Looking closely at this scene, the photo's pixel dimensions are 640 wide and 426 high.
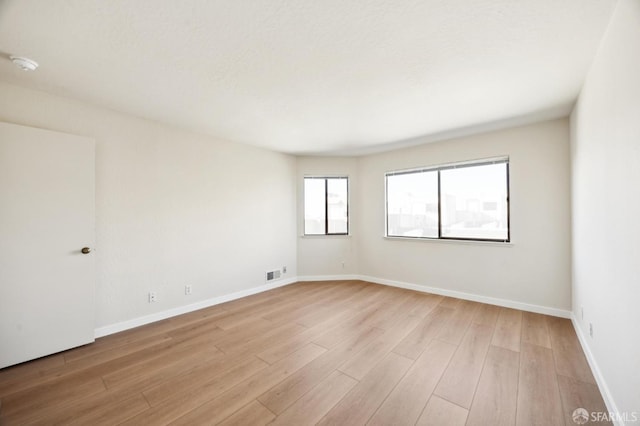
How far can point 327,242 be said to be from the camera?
4.94m

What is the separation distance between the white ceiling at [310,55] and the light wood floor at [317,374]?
8.27ft

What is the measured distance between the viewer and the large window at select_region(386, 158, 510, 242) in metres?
3.54

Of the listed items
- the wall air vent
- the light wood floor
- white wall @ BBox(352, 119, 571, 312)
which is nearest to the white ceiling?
white wall @ BBox(352, 119, 571, 312)

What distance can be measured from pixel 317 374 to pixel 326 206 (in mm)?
3357

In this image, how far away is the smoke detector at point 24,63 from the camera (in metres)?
1.86

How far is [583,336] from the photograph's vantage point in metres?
2.38

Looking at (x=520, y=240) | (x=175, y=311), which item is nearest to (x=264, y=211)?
(x=175, y=311)

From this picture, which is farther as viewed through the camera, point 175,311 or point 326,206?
point 326,206

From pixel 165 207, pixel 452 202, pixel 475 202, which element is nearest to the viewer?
pixel 165 207

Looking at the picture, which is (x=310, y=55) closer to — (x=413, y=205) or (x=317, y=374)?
(x=317, y=374)

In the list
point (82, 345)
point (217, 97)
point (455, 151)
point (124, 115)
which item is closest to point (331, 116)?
point (217, 97)

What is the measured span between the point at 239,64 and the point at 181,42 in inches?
16.2

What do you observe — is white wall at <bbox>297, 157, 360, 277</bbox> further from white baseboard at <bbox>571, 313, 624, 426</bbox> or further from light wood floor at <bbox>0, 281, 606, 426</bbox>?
white baseboard at <bbox>571, 313, 624, 426</bbox>

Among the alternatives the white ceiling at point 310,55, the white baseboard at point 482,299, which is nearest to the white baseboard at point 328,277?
the white baseboard at point 482,299
